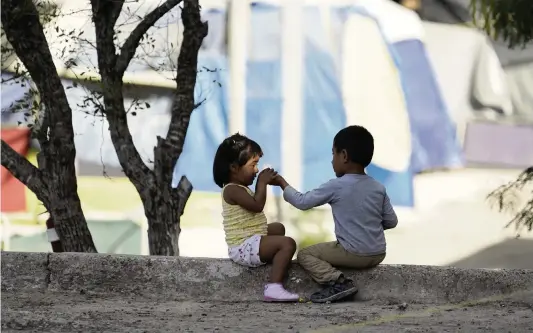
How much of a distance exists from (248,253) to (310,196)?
44 centimetres

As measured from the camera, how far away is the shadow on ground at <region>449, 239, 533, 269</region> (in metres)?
7.83

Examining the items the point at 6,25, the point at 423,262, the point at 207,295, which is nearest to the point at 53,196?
the point at 6,25

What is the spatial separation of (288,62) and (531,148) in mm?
2160

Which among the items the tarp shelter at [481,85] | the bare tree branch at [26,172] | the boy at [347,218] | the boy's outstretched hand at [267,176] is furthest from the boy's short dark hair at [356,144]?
the tarp shelter at [481,85]

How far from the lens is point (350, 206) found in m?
5.05

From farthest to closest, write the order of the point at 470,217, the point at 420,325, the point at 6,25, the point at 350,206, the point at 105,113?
1. the point at 470,217
2. the point at 105,113
3. the point at 6,25
4. the point at 350,206
5. the point at 420,325

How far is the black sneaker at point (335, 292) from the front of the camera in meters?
4.95

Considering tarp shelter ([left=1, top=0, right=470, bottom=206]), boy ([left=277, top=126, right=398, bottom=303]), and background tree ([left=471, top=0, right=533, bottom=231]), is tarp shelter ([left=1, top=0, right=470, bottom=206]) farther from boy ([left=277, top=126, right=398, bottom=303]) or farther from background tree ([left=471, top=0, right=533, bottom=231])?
boy ([left=277, top=126, right=398, bottom=303])

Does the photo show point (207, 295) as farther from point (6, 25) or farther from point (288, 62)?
point (288, 62)

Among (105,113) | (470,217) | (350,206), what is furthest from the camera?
(470,217)

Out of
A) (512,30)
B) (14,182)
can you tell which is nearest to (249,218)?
(512,30)

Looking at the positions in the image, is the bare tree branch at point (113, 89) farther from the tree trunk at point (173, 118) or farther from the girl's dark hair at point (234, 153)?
the girl's dark hair at point (234, 153)

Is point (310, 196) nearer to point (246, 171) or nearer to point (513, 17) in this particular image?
point (246, 171)

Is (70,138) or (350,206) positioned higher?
(70,138)
